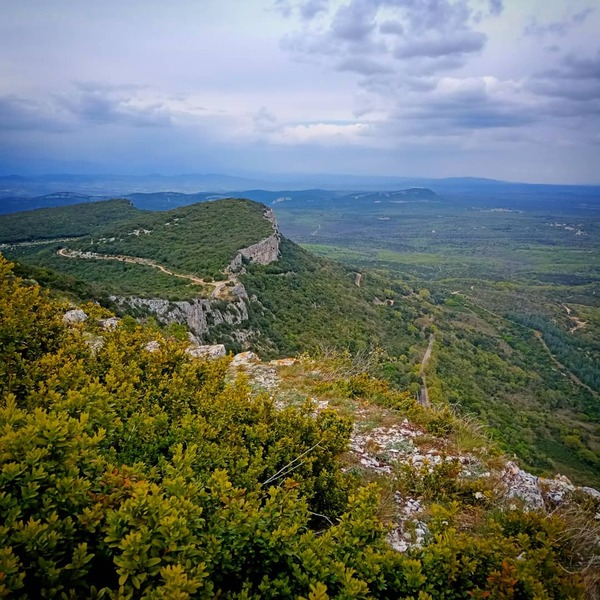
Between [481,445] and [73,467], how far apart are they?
27.3 ft

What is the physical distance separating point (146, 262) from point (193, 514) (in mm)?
47827

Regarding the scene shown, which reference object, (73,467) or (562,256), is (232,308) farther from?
(562,256)

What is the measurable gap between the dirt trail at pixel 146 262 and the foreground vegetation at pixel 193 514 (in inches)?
1181

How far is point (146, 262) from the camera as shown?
157ft

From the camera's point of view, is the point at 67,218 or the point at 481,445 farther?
the point at 67,218

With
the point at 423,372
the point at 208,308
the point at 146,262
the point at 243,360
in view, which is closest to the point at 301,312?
the point at 208,308

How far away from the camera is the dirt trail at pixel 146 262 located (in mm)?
39216

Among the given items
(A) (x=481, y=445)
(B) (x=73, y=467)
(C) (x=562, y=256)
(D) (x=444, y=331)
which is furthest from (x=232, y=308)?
(C) (x=562, y=256)

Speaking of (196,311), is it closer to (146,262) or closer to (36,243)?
(146,262)

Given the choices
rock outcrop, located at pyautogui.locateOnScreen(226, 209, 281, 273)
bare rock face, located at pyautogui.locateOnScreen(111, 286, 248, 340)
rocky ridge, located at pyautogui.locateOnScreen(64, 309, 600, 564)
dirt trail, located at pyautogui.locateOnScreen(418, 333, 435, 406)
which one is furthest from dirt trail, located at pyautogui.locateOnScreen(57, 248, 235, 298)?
rocky ridge, located at pyautogui.locateOnScreen(64, 309, 600, 564)

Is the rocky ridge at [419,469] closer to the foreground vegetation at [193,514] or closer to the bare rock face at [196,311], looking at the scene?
the foreground vegetation at [193,514]

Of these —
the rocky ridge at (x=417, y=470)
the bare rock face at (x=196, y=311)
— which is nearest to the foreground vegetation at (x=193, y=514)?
the rocky ridge at (x=417, y=470)

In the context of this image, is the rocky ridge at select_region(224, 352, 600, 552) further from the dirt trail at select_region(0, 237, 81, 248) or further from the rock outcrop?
the dirt trail at select_region(0, 237, 81, 248)

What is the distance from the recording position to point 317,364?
1345 centimetres
